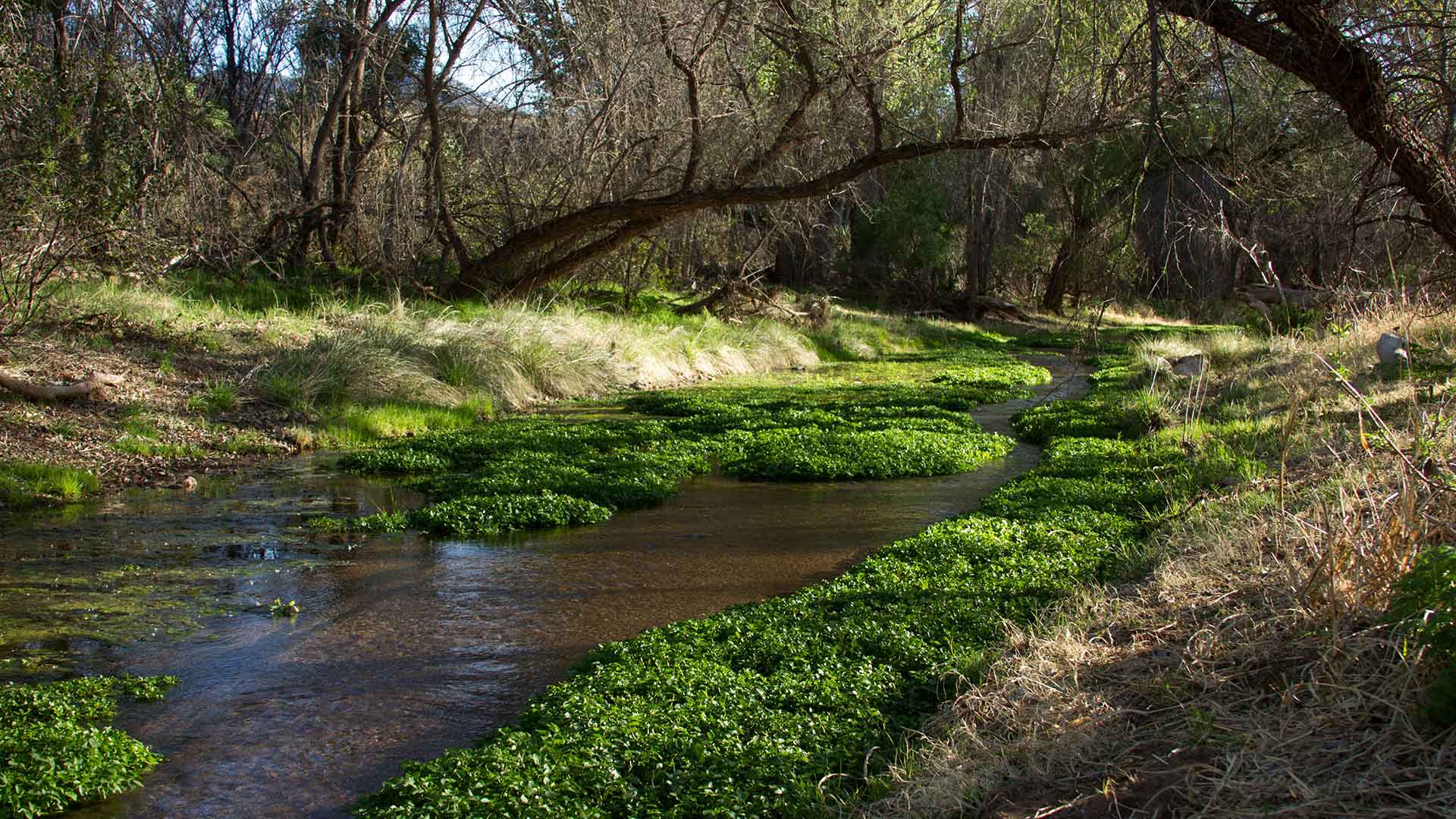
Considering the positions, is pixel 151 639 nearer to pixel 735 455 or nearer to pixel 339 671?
pixel 339 671

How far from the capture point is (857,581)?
20.8ft

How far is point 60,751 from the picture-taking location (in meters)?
4.16

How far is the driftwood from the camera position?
9836mm

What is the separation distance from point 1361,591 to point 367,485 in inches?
311

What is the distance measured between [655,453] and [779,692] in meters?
6.05

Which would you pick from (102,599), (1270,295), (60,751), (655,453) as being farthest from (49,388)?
(1270,295)

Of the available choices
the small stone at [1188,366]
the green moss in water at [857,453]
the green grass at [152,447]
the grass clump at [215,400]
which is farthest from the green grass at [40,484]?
the small stone at [1188,366]

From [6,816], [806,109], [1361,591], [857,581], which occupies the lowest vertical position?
[6,816]

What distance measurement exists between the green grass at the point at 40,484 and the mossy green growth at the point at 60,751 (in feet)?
13.4

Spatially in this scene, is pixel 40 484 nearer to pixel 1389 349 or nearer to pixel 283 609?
pixel 283 609

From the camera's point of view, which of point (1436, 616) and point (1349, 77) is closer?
point (1436, 616)

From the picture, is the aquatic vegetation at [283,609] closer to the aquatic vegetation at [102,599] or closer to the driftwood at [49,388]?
the aquatic vegetation at [102,599]

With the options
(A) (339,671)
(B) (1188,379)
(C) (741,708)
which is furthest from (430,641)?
(B) (1188,379)

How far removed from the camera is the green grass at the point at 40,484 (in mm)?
8281
